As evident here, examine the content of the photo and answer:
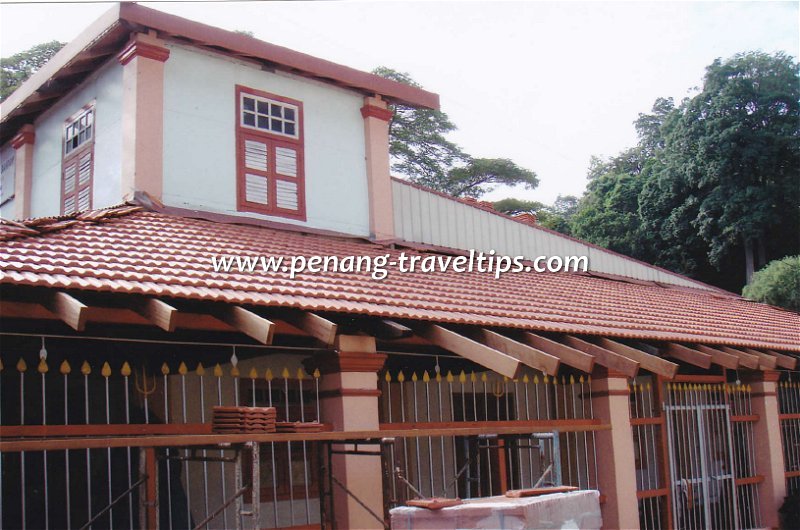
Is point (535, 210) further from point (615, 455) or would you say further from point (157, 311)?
point (157, 311)

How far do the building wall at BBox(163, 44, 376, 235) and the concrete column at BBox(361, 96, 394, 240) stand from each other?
100 mm

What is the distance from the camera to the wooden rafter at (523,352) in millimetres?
7682

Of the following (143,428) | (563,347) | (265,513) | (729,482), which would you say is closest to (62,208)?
(265,513)

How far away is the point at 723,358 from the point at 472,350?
5001mm

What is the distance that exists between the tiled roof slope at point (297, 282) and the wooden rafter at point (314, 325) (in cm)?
12

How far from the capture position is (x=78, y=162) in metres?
11.8

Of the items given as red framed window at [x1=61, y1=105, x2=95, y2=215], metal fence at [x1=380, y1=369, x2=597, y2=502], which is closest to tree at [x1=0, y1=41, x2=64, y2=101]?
red framed window at [x1=61, y1=105, x2=95, y2=215]

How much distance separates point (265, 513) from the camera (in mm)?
9406

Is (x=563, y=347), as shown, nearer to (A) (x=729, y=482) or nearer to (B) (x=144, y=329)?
(B) (x=144, y=329)

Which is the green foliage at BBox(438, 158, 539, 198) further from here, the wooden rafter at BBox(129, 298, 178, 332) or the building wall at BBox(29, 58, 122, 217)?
the wooden rafter at BBox(129, 298, 178, 332)

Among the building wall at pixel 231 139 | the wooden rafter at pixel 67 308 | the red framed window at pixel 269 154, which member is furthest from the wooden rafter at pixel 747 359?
the wooden rafter at pixel 67 308

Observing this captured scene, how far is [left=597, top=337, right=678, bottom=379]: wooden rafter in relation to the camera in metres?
8.98

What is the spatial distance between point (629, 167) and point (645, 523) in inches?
1335

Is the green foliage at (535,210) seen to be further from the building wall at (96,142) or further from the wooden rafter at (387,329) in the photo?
the wooden rafter at (387,329)
